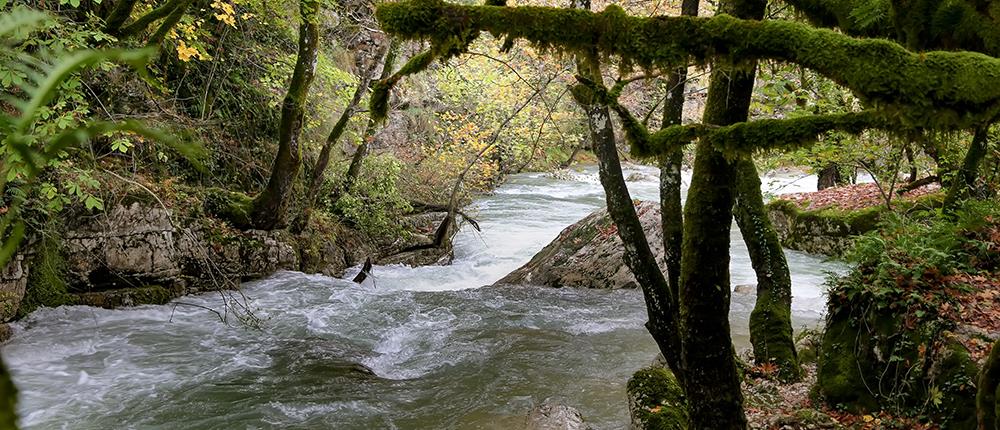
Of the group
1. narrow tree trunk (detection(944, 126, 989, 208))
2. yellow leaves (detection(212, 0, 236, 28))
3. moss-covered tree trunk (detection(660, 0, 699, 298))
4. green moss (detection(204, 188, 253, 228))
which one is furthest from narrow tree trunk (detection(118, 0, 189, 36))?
narrow tree trunk (detection(944, 126, 989, 208))

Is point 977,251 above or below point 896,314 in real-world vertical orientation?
above

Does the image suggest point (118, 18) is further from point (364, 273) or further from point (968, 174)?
point (968, 174)

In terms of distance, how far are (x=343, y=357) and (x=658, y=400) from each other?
4.41m

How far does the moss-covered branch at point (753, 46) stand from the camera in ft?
8.86

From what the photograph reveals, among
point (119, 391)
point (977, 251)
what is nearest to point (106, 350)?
point (119, 391)

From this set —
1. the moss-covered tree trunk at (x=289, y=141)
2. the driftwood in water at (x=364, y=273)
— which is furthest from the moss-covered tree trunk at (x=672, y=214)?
the driftwood in water at (x=364, y=273)

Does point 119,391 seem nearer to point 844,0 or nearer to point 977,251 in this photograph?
point 844,0

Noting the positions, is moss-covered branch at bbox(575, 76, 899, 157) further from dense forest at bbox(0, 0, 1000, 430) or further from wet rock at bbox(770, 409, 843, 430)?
wet rock at bbox(770, 409, 843, 430)

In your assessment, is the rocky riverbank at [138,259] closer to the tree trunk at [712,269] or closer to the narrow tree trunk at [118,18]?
the narrow tree trunk at [118,18]

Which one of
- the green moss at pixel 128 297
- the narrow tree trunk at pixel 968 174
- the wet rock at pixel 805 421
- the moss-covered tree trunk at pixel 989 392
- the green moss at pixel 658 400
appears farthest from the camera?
the green moss at pixel 128 297

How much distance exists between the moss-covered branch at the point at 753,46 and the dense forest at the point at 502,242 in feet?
0.04

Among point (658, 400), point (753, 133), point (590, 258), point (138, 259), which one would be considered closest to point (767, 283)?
point (658, 400)

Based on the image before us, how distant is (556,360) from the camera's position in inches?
329

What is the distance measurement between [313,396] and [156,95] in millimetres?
6876
